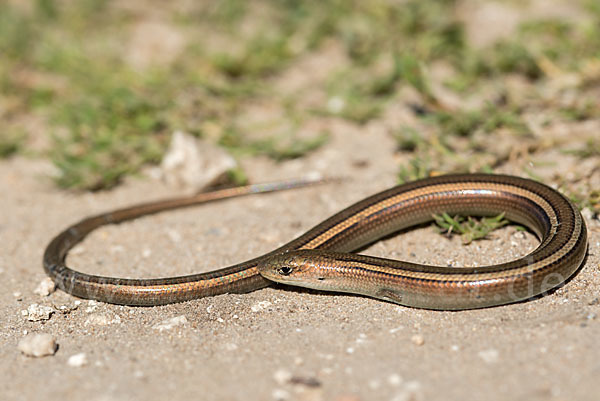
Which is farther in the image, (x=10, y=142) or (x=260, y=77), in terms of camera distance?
(x=260, y=77)

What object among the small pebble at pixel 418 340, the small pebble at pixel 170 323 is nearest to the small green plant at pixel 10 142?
the small pebble at pixel 170 323

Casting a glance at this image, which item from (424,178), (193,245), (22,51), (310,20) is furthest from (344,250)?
(22,51)

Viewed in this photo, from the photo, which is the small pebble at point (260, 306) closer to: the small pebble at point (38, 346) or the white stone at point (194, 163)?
the small pebble at point (38, 346)

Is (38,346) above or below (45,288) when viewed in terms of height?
above

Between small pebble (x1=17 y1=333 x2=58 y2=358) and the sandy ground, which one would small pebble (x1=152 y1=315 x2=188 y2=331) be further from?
small pebble (x1=17 y1=333 x2=58 y2=358)

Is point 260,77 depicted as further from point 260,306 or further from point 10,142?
point 260,306

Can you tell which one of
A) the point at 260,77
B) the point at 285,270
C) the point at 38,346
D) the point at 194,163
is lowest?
the point at 38,346

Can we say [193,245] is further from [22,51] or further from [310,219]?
[22,51]

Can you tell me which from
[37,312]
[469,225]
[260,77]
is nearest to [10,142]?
[260,77]
